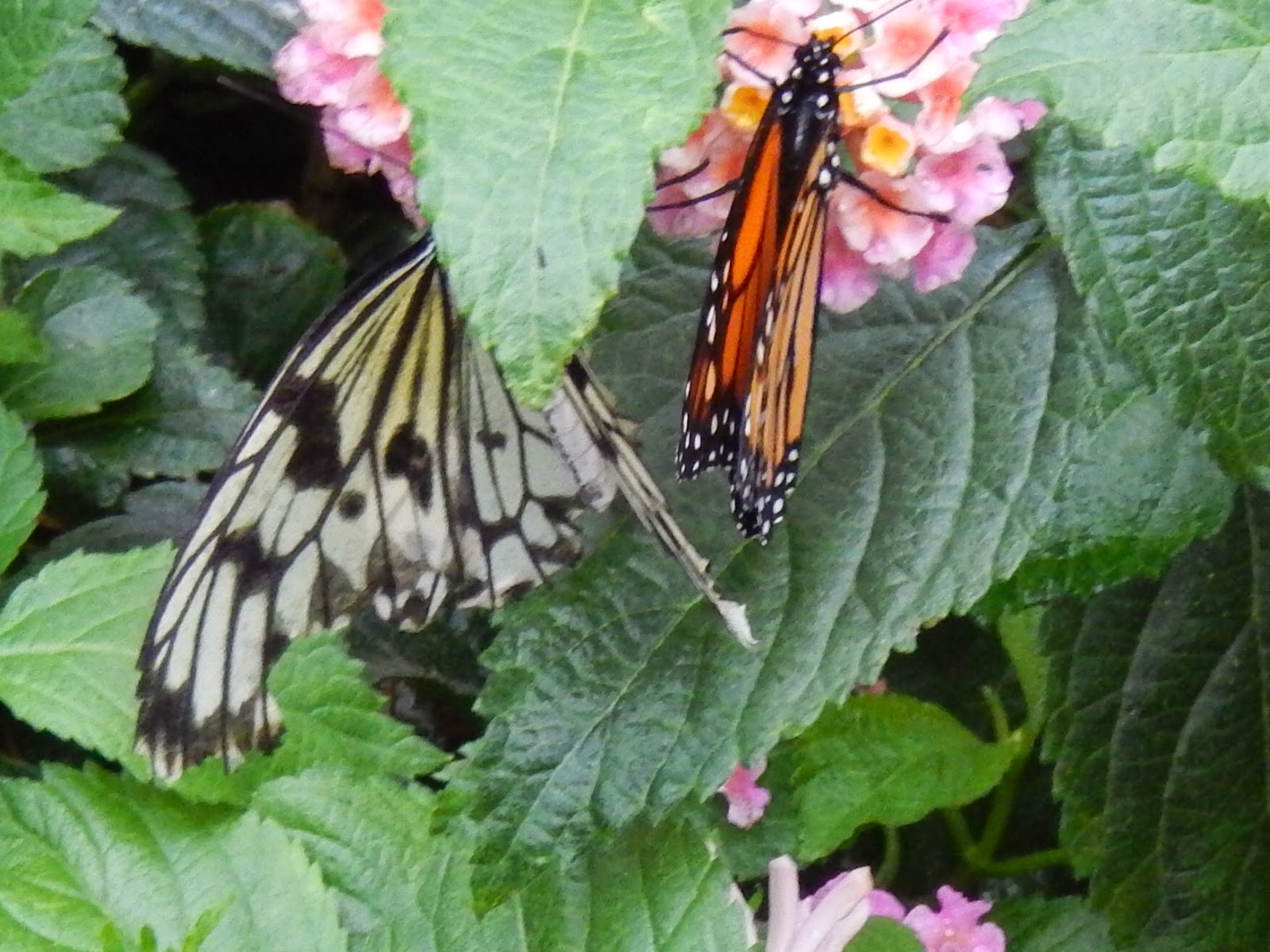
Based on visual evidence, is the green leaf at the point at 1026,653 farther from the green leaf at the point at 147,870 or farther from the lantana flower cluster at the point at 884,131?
the green leaf at the point at 147,870

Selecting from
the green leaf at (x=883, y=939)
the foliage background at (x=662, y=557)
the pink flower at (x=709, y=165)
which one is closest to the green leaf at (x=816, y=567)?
the foliage background at (x=662, y=557)

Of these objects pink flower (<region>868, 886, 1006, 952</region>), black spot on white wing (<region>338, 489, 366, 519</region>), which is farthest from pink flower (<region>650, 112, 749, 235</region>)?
pink flower (<region>868, 886, 1006, 952</region>)

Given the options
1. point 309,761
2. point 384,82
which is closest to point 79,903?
point 309,761

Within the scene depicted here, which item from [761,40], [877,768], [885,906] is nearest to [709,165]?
[761,40]

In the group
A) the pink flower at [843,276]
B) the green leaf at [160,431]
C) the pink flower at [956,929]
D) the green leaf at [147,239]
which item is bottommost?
the pink flower at [956,929]

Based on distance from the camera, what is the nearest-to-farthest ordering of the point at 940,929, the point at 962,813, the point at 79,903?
the point at 79,903, the point at 940,929, the point at 962,813

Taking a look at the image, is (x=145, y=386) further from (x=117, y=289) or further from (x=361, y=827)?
(x=361, y=827)
